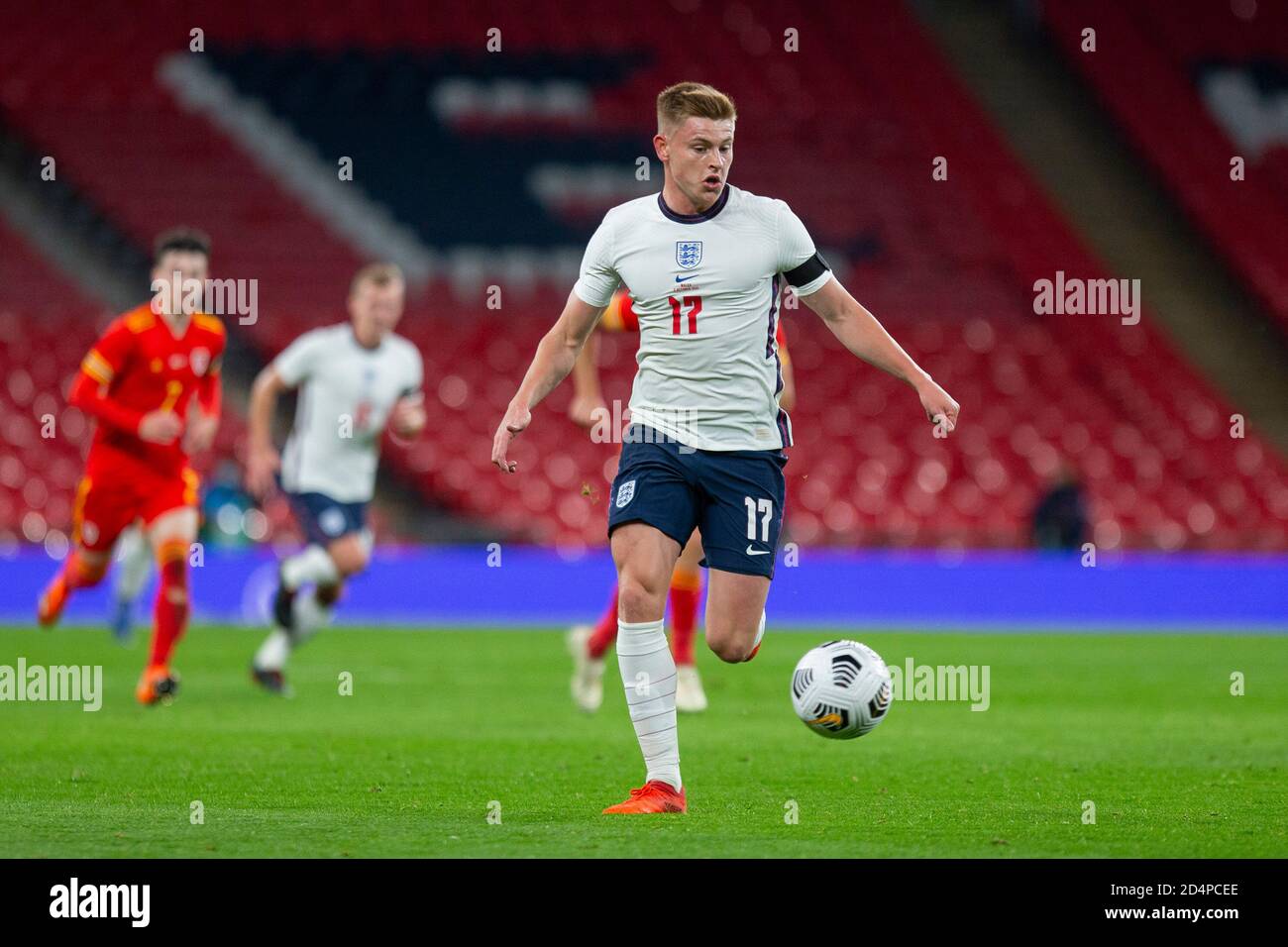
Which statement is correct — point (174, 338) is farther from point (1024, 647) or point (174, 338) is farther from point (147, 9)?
point (147, 9)

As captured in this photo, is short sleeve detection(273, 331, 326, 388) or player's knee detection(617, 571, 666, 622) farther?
short sleeve detection(273, 331, 326, 388)

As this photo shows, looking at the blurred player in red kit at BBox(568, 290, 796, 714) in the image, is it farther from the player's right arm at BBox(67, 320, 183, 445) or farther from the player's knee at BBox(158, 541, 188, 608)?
the player's right arm at BBox(67, 320, 183, 445)

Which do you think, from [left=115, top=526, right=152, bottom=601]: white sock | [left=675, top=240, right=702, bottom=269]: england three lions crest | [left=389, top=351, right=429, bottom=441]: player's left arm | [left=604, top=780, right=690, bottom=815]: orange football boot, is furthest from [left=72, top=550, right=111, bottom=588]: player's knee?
[left=675, top=240, right=702, bottom=269]: england three lions crest

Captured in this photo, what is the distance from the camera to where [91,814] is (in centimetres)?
655

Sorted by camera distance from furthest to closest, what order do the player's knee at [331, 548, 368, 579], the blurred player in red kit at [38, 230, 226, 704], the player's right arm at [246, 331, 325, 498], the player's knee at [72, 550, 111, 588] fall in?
the player's right arm at [246, 331, 325, 498]
the player's knee at [331, 548, 368, 579]
the player's knee at [72, 550, 111, 588]
the blurred player in red kit at [38, 230, 226, 704]

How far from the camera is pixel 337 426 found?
12.1 m

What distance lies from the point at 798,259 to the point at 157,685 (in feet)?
17.2

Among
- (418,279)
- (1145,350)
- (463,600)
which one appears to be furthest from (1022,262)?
(463,600)

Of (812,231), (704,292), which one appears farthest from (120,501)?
(812,231)

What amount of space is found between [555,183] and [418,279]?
7.39ft

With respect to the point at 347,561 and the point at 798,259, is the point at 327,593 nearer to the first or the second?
the point at 347,561

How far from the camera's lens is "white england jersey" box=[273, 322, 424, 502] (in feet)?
39.7

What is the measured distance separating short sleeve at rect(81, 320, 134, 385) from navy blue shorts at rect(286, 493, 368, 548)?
1.74m

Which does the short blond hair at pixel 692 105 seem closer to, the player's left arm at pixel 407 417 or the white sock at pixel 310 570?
the player's left arm at pixel 407 417
